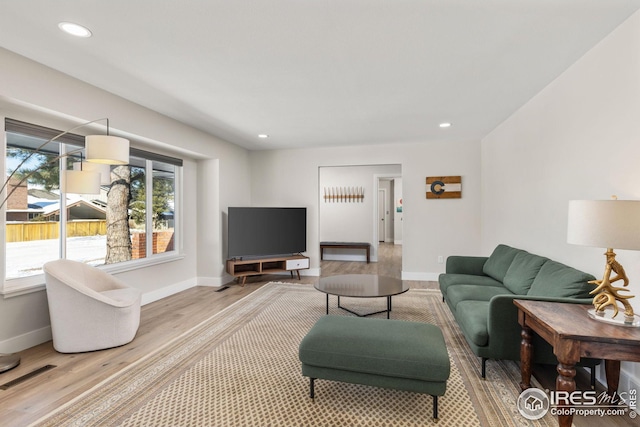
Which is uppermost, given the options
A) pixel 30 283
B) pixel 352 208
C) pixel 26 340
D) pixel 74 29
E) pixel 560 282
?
pixel 74 29

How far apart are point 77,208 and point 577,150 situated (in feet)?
15.9

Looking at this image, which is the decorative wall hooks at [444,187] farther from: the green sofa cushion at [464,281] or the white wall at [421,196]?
the green sofa cushion at [464,281]

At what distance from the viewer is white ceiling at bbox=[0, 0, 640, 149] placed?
6.23ft

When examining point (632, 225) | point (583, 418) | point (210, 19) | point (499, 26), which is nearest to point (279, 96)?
point (210, 19)

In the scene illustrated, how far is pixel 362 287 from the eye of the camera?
3605 millimetres

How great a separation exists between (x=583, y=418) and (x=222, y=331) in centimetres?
289

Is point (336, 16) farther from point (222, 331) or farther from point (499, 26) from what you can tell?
point (222, 331)

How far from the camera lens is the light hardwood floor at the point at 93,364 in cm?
197

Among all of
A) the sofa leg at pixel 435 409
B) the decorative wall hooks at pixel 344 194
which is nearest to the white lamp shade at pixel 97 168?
the sofa leg at pixel 435 409

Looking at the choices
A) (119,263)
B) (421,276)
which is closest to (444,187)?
(421,276)

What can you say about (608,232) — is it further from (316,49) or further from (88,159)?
(88,159)

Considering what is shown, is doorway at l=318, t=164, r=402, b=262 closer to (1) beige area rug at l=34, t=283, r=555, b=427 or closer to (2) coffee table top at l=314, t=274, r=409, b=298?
(2) coffee table top at l=314, t=274, r=409, b=298

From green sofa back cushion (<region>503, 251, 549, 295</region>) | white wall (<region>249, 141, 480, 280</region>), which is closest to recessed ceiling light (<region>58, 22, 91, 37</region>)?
green sofa back cushion (<region>503, 251, 549, 295</region>)

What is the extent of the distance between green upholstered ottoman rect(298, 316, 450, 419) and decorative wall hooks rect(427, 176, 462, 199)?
363cm
